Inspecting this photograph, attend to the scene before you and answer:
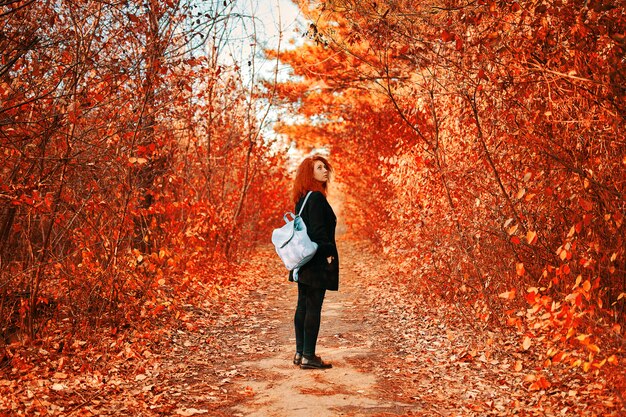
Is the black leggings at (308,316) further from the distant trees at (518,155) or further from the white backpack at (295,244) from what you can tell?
the distant trees at (518,155)

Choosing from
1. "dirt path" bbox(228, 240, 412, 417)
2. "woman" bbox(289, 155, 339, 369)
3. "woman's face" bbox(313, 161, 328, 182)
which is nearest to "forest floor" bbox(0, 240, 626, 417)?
"dirt path" bbox(228, 240, 412, 417)

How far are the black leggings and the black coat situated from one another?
140mm

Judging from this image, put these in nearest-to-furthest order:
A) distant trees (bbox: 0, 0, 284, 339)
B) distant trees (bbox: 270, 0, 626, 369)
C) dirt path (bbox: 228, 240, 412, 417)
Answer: distant trees (bbox: 270, 0, 626, 369) → dirt path (bbox: 228, 240, 412, 417) → distant trees (bbox: 0, 0, 284, 339)

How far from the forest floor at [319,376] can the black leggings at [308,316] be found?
0.99 feet

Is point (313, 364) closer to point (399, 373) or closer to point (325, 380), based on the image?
point (325, 380)

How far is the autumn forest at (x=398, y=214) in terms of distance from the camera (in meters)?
5.17

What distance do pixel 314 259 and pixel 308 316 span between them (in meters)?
0.60

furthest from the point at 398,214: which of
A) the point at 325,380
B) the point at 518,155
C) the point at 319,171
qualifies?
the point at 325,380

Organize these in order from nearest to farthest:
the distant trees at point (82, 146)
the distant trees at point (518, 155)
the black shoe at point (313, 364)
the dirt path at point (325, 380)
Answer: the distant trees at point (518, 155)
the dirt path at point (325, 380)
the distant trees at point (82, 146)
the black shoe at point (313, 364)

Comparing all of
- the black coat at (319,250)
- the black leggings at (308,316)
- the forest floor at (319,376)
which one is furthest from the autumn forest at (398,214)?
the black coat at (319,250)

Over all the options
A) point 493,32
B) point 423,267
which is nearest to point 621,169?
point 493,32

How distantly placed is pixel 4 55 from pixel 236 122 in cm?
A: 896

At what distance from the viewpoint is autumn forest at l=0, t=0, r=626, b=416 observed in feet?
17.0

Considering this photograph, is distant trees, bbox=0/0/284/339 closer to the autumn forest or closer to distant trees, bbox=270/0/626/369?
the autumn forest
